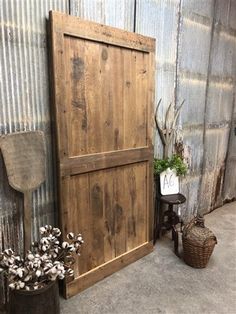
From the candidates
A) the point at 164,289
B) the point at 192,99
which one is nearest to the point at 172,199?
the point at 164,289

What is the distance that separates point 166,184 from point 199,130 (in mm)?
922

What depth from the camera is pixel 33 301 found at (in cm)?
155

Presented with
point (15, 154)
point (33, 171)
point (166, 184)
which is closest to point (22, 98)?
point (15, 154)

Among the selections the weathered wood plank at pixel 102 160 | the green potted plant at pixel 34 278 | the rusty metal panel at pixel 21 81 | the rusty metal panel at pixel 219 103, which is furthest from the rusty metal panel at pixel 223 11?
the green potted plant at pixel 34 278

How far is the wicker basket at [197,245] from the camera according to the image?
7.39 feet

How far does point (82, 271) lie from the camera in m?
2.03

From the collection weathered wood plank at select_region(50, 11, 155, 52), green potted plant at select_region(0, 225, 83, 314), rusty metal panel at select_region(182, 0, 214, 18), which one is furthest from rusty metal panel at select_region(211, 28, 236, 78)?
green potted plant at select_region(0, 225, 83, 314)

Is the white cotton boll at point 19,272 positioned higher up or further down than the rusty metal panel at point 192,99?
further down

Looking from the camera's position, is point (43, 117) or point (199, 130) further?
point (199, 130)

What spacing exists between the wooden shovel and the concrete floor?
26.0 inches

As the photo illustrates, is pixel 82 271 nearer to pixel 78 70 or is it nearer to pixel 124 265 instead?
pixel 124 265

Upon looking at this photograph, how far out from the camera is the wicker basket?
2252mm

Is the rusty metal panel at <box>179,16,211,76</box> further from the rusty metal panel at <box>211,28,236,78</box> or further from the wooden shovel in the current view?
the wooden shovel

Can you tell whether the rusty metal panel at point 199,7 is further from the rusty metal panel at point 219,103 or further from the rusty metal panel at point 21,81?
the rusty metal panel at point 21,81
